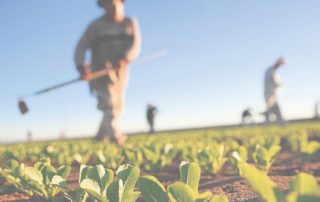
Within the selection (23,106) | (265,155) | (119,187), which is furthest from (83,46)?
(119,187)

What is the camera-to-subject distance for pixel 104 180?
6.25ft

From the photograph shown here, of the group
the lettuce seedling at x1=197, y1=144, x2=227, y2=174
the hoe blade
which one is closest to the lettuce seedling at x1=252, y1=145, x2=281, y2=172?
the lettuce seedling at x1=197, y1=144, x2=227, y2=174

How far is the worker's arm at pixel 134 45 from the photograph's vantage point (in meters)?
8.02

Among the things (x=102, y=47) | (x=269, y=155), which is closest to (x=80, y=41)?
(x=102, y=47)

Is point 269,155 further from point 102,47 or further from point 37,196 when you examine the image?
point 102,47

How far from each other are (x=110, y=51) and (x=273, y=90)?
744 centimetres

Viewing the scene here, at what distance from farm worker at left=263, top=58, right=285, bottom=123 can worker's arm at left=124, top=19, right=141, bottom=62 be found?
699 centimetres

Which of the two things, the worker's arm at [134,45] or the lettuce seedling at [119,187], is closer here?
the lettuce seedling at [119,187]

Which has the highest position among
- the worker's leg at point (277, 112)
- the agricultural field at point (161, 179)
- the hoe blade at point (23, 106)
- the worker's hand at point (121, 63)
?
the worker's hand at point (121, 63)

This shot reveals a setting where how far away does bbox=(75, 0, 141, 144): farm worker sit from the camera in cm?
805

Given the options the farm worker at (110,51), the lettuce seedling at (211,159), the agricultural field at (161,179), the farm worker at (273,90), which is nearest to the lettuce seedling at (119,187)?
the agricultural field at (161,179)

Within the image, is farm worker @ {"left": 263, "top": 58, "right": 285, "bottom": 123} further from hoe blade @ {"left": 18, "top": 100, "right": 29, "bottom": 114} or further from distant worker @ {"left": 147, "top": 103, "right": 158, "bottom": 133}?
hoe blade @ {"left": 18, "top": 100, "right": 29, "bottom": 114}

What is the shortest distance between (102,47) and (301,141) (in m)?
4.24

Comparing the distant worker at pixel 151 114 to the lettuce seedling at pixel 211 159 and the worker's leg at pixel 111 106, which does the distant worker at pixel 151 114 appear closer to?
the worker's leg at pixel 111 106
